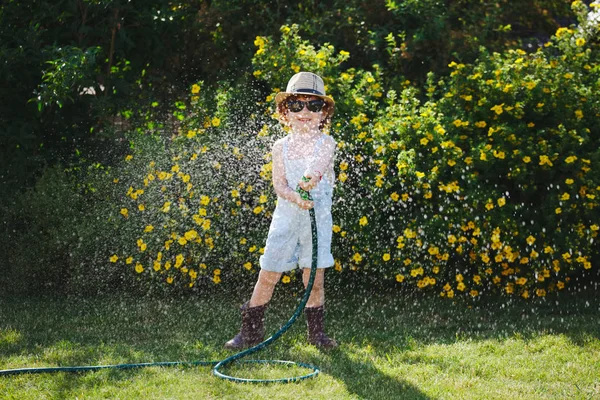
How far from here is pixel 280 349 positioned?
3914 millimetres

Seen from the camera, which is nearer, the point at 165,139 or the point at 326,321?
the point at 326,321

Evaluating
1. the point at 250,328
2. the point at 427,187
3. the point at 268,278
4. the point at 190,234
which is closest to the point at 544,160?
the point at 427,187

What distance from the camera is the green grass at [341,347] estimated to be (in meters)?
3.33

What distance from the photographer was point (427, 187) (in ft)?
15.7

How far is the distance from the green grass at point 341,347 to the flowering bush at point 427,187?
0.24 metres

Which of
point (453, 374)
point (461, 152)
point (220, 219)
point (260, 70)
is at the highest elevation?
point (260, 70)

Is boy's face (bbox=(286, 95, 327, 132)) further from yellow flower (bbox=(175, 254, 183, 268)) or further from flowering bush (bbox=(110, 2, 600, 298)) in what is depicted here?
yellow flower (bbox=(175, 254, 183, 268))

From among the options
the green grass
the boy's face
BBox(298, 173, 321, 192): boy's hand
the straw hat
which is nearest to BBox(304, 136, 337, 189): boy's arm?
BBox(298, 173, 321, 192): boy's hand

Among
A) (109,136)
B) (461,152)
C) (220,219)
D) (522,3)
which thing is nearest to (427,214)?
(461,152)

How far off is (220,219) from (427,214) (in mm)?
1239

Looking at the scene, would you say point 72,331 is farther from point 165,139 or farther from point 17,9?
point 17,9

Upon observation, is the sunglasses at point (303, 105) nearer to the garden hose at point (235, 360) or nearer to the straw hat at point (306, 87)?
the straw hat at point (306, 87)

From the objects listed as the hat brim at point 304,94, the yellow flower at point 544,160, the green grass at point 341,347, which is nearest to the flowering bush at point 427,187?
the yellow flower at point 544,160

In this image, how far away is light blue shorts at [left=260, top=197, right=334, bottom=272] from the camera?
390 centimetres
